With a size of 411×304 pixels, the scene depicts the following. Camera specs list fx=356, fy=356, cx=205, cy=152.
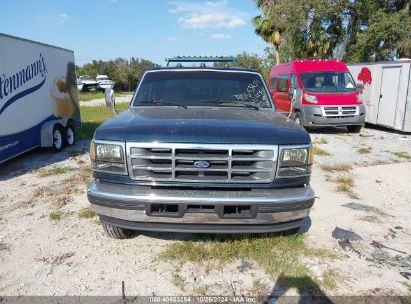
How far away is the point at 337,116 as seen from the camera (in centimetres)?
1154

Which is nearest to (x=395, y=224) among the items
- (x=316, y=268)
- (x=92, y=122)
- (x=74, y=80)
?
(x=316, y=268)

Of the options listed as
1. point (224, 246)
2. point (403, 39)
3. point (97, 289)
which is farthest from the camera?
point (403, 39)

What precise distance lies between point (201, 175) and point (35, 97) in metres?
6.64

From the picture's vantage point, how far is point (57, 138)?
930cm

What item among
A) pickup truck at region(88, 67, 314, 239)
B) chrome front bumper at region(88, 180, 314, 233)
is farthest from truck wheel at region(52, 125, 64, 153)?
chrome front bumper at region(88, 180, 314, 233)

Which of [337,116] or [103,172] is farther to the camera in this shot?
[337,116]

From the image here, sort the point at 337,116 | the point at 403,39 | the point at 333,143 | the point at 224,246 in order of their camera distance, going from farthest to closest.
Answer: the point at 403,39 → the point at 337,116 → the point at 333,143 → the point at 224,246

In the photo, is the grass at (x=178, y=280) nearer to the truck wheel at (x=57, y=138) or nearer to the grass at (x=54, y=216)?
the grass at (x=54, y=216)

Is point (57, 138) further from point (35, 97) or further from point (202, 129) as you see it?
point (202, 129)

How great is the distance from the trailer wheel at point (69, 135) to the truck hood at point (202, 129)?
21.7 ft

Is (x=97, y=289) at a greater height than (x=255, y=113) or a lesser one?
lesser

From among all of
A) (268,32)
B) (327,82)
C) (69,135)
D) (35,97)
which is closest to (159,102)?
(35,97)

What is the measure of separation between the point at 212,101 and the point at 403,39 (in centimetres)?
1895

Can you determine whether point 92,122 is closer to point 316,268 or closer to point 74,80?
point 74,80
